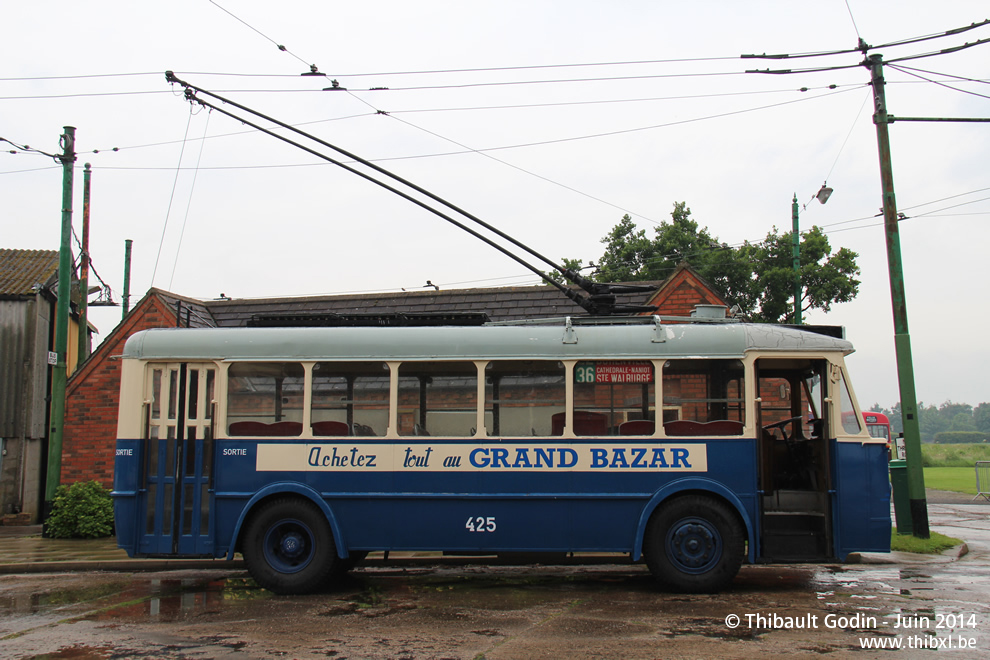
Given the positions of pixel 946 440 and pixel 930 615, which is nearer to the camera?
pixel 930 615

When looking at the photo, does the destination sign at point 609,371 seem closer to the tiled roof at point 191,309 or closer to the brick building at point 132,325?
the brick building at point 132,325

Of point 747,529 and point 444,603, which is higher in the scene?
point 747,529

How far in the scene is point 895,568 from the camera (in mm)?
9805

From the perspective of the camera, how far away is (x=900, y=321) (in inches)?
475

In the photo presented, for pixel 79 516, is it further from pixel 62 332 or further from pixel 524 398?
pixel 524 398

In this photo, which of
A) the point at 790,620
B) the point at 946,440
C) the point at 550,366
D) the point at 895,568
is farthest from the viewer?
the point at 946,440

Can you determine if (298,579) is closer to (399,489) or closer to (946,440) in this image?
(399,489)

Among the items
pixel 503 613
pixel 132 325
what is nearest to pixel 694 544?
pixel 503 613

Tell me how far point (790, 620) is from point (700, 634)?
3.61ft

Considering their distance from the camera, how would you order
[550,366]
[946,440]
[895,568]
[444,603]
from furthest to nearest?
[946,440], [895,568], [550,366], [444,603]

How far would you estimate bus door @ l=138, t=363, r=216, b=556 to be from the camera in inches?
333

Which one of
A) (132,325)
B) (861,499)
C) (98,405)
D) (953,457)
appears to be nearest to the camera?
(861,499)

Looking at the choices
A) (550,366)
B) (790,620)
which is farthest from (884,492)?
(550,366)

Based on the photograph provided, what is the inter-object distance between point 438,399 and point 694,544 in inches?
121
